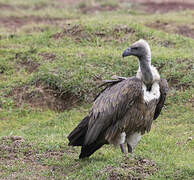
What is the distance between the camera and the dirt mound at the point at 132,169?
529 centimetres

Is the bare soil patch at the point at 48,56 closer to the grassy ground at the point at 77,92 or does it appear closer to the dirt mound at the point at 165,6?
the grassy ground at the point at 77,92

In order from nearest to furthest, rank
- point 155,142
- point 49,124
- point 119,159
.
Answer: point 119,159, point 155,142, point 49,124

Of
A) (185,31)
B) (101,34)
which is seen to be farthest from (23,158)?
(185,31)

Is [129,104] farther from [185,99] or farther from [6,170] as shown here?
[185,99]

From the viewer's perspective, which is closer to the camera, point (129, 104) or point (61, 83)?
point (129, 104)

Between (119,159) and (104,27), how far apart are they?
576cm

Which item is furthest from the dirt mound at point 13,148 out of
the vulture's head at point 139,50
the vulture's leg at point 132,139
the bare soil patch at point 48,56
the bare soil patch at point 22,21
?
the bare soil patch at point 22,21

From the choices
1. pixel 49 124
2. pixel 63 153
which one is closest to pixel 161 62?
pixel 49 124

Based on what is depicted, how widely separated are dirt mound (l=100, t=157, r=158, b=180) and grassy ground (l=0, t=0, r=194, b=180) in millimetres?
10

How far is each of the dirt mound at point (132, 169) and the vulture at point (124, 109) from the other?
431 mm

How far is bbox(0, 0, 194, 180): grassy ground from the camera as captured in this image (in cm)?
592

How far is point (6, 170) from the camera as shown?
237 inches

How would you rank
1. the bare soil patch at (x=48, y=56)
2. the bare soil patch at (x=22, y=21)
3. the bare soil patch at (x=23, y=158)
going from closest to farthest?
the bare soil patch at (x=23, y=158) → the bare soil patch at (x=48, y=56) → the bare soil patch at (x=22, y=21)

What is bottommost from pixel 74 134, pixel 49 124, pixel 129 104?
pixel 49 124
